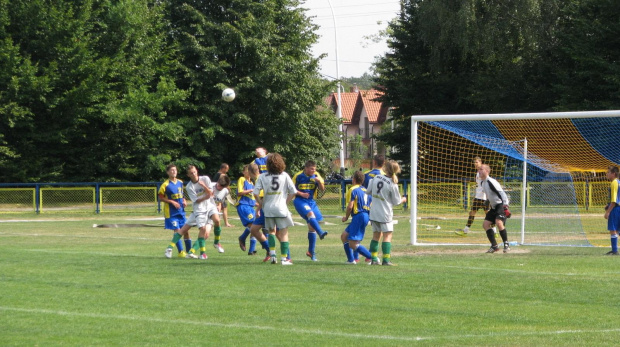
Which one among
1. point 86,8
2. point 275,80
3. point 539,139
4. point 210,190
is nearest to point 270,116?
point 275,80

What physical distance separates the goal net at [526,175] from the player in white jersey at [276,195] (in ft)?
16.8

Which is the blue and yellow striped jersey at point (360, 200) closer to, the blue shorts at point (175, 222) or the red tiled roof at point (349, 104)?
the blue shorts at point (175, 222)

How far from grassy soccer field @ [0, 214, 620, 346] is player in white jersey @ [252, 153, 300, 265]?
65 cm

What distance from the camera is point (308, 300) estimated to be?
366 inches

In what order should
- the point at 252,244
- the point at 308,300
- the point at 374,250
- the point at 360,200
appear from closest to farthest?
the point at 308,300
the point at 374,250
the point at 360,200
the point at 252,244

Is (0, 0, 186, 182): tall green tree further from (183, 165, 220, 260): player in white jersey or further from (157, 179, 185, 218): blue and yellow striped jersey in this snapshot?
(183, 165, 220, 260): player in white jersey

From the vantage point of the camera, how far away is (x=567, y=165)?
24562 mm

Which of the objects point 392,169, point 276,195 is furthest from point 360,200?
point 276,195

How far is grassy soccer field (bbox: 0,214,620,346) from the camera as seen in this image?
7426 millimetres

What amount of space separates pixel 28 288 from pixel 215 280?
8.05 ft

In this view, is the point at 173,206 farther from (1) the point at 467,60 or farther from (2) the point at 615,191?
(1) the point at 467,60

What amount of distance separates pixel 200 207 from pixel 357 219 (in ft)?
9.87

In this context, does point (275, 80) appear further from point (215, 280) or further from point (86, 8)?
point (215, 280)

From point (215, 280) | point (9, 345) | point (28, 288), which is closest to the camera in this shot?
point (9, 345)
